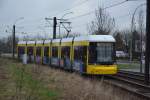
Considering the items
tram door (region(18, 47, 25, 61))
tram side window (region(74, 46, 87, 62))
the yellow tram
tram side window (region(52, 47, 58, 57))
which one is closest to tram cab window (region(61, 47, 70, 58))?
the yellow tram

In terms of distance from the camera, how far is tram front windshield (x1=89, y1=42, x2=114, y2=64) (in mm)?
29172

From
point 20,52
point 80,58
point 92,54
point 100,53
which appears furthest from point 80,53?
point 20,52

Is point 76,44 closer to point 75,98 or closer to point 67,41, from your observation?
point 67,41

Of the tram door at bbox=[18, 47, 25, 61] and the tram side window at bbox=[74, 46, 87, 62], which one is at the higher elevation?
the tram side window at bbox=[74, 46, 87, 62]

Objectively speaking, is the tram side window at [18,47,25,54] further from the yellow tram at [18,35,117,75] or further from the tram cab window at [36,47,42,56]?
the yellow tram at [18,35,117,75]

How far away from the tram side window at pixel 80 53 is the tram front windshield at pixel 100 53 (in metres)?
0.70

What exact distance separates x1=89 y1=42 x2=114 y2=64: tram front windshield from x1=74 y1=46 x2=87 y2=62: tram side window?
0.70m

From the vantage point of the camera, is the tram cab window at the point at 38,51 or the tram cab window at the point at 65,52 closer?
the tram cab window at the point at 65,52

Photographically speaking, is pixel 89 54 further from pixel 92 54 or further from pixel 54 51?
pixel 54 51

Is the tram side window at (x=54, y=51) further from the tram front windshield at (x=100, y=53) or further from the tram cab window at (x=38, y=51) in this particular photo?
the tram front windshield at (x=100, y=53)

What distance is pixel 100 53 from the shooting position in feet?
96.4

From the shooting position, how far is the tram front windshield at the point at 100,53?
2917 centimetres

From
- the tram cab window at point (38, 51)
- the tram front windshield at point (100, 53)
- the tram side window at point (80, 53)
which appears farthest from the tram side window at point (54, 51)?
the tram front windshield at point (100, 53)

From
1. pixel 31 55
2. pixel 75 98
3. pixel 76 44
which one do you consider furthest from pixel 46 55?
pixel 75 98
